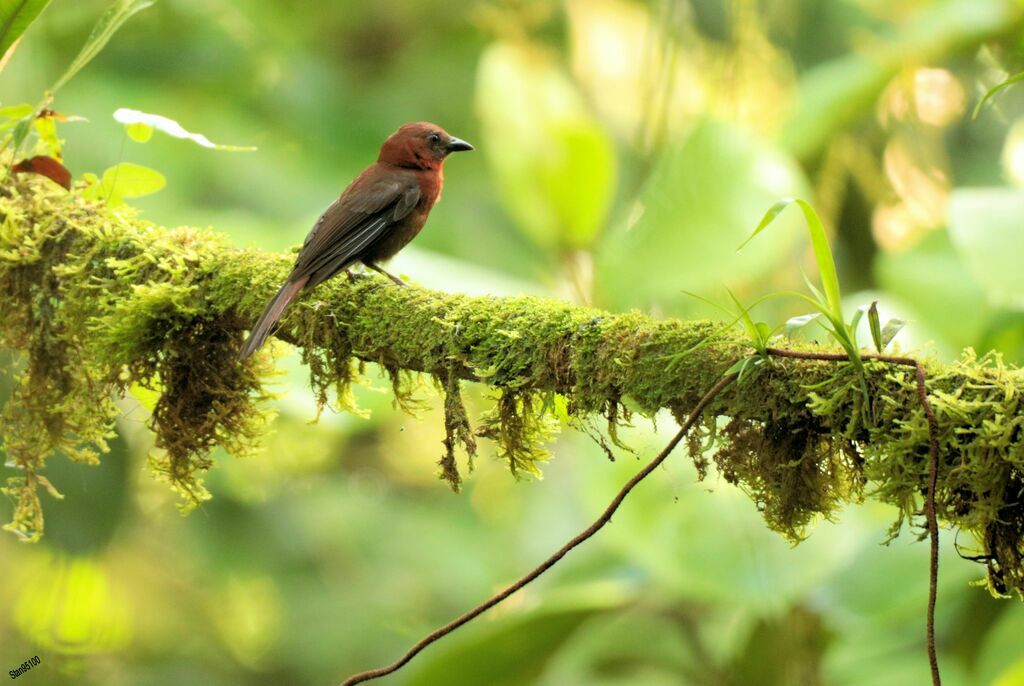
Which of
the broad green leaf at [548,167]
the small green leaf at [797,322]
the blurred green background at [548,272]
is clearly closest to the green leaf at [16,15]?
the blurred green background at [548,272]

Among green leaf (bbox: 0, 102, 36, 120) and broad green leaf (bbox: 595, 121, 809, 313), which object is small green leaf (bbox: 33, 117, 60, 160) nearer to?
green leaf (bbox: 0, 102, 36, 120)

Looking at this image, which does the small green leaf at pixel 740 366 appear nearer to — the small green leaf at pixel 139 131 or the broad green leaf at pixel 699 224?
the small green leaf at pixel 139 131

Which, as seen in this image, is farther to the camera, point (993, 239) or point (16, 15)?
point (993, 239)

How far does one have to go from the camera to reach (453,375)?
2.04 meters

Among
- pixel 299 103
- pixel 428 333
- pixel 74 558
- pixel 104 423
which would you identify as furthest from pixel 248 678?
pixel 428 333

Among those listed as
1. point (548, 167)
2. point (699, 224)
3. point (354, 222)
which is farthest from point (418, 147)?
point (699, 224)

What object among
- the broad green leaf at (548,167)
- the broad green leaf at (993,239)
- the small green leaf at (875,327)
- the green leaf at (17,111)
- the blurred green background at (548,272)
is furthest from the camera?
the broad green leaf at (548,167)

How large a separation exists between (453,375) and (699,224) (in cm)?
177

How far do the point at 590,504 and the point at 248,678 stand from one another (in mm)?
3927

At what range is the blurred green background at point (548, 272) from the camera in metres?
3.54

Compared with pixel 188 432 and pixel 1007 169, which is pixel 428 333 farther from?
pixel 1007 169

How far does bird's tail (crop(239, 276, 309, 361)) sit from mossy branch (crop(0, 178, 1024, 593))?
0.06m

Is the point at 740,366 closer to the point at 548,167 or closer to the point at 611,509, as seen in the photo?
the point at 611,509

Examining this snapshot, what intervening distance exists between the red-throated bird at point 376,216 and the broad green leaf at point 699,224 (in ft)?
2.20
